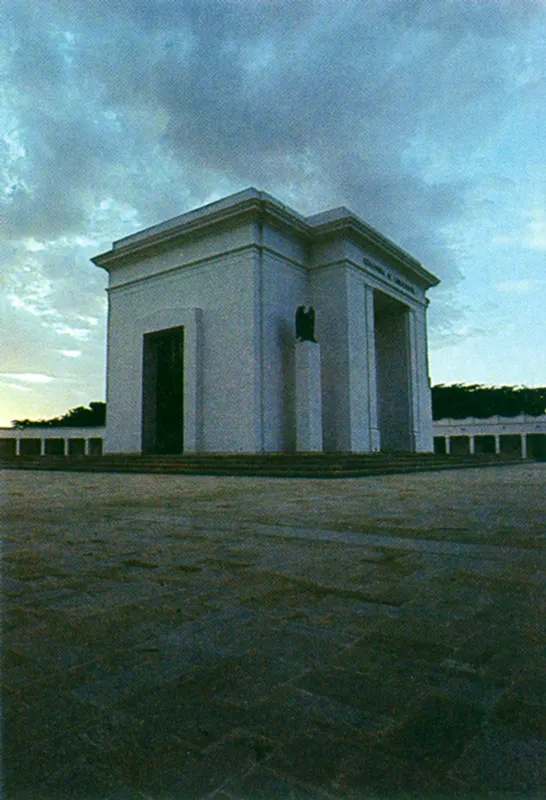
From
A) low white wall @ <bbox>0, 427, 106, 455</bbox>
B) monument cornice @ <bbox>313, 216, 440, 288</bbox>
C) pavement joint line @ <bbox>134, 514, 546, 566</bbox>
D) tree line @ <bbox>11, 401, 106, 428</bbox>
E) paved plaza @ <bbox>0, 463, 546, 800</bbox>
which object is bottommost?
paved plaza @ <bbox>0, 463, 546, 800</bbox>

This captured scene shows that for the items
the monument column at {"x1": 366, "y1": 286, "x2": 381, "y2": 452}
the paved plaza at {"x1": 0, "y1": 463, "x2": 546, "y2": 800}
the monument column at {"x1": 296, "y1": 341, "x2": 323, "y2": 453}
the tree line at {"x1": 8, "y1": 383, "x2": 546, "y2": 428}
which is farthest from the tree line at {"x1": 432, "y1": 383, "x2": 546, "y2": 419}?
the paved plaza at {"x1": 0, "y1": 463, "x2": 546, "y2": 800}

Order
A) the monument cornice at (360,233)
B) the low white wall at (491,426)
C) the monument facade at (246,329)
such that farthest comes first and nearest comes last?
the low white wall at (491,426), the monument cornice at (360,233), the monument facade at (246,329)

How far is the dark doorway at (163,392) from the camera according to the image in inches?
920

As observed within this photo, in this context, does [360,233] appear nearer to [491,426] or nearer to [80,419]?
[491,426]

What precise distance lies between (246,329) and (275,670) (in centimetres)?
1864

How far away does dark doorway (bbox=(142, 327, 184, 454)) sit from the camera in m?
23.4

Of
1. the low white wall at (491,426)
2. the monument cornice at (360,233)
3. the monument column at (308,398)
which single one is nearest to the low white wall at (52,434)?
the monument column at (308,398)

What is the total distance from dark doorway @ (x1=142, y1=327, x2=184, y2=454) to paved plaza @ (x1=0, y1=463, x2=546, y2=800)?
19405 mm

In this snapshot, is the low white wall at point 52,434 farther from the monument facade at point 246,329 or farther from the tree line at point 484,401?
the monument facade at point 246,329

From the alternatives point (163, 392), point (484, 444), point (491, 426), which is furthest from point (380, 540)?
point (484, 444)

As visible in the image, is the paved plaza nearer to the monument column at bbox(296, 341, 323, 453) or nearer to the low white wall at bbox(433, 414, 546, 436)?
the monument column at bbox(296, 341, 323, 453)

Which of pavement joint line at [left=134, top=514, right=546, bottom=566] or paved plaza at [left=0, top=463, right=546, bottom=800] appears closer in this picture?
paved plaza at [left=0, top=463, right=546, bottom=800]

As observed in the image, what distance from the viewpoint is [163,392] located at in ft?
78.9

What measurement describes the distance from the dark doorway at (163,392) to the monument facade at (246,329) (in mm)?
61
